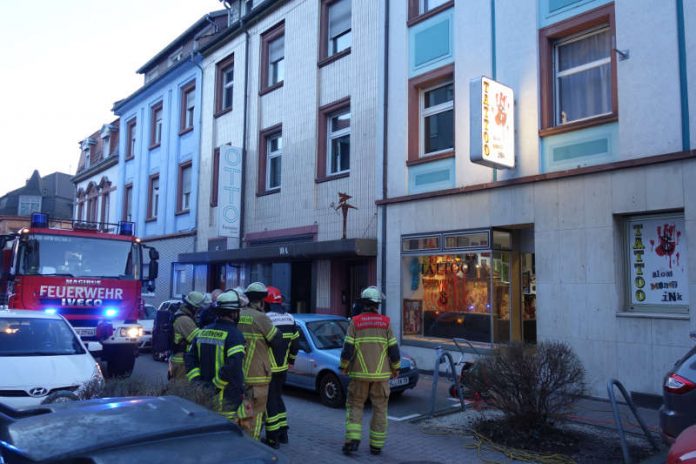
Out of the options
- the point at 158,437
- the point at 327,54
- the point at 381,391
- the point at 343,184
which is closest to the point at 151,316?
the point at 343,184

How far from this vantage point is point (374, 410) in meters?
6.64

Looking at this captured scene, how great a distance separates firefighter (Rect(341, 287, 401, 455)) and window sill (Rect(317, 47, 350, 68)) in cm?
1007

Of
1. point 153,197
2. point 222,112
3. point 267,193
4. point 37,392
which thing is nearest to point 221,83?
point 222,112

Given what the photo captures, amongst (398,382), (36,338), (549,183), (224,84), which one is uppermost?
(224,84)

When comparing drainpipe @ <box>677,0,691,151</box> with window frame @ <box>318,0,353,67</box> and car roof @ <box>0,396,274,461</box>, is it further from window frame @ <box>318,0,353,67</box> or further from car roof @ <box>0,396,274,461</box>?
window frame @ <box>318,0,353,67</box>

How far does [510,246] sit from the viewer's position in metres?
11.8

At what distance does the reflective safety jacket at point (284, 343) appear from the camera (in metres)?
6.61

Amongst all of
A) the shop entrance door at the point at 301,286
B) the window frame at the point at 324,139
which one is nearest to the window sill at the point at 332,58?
the window frame at the point at 324,139

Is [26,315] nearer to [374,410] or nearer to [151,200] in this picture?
[374,410]

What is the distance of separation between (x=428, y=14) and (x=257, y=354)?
31.4ft

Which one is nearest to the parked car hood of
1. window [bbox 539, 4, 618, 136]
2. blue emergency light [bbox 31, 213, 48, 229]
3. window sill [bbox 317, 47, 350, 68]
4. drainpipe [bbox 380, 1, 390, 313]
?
blue emergency light [bbox 31, 213, 48, 229]

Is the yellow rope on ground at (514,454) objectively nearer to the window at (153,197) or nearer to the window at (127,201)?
the window at (153,197)

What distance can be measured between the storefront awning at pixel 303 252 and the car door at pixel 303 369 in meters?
3.57

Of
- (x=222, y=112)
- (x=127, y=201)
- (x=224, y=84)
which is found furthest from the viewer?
(x=127, y=201)
